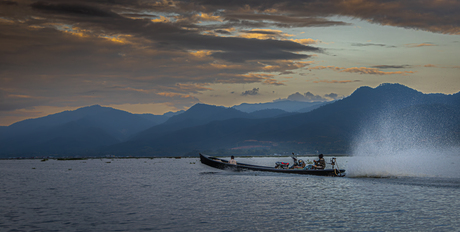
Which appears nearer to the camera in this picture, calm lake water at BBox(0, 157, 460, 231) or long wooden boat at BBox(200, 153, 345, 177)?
calm lake water at BBox(0, 157, 460, 231)

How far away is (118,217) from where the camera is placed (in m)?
29.8

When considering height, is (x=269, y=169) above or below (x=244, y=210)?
above

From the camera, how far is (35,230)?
24.4 m

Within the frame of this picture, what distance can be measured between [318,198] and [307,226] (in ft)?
49.6

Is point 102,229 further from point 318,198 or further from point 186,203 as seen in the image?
point 318,198

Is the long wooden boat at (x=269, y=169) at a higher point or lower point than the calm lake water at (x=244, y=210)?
higher

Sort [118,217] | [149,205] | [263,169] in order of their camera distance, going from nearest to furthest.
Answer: [118,217] < [149,205] < [263,169]

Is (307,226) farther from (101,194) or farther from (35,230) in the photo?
(101,194)

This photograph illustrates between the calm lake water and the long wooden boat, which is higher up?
the long wooden boat

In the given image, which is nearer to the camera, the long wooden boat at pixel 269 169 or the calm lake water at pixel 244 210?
the calm lake water at pixel 244 210

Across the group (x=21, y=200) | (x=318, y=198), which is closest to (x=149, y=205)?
(x=21, y=200)

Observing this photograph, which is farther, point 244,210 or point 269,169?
point 269,169

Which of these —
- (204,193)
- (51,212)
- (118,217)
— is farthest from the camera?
(204,193)

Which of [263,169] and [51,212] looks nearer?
[51,212]
